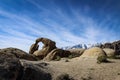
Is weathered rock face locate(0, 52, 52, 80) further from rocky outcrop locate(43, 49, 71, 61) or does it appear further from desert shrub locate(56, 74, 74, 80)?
rocky outcrop locate(43, 49, 71, 61)

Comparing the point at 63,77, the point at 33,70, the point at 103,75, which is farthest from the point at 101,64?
the point at 33,70

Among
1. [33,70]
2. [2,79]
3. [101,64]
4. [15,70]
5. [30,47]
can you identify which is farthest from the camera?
[30,47]

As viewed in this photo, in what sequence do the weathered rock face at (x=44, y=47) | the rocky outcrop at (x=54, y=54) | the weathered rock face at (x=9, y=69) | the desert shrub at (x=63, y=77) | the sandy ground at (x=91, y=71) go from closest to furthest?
the weathered rock face at (x=9, y=69) → the desert shrub at (x=63, y=77) → the sandy ground at (x=91, y=71) → the rocky outcrop at (x=54, y=54) → the weathered rock face at (x=44, y=47)

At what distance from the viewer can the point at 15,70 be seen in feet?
51.6

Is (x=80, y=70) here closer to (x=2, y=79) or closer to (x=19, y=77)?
(x=19, y=77)

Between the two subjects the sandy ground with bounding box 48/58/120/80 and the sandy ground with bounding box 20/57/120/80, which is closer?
the sandy ground with bounding box 20/57/120/80

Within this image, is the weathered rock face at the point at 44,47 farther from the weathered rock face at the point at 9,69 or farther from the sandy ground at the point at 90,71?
the weathered rock face at the point at 9,69

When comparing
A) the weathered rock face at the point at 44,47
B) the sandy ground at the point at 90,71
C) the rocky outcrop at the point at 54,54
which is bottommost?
the sandy ground at the point at 90,71

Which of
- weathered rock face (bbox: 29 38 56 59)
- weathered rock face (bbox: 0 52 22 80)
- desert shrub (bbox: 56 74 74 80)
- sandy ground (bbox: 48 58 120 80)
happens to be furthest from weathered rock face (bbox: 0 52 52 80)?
weathered rock face (bbox: 29 38 56 59)

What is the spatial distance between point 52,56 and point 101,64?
16870 millimetres

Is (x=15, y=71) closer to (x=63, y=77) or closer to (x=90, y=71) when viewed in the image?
(x=63, y=77)

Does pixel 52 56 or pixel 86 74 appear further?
pixel 52 56

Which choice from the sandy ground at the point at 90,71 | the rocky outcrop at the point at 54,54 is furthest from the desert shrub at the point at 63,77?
the rocky outcrop at the point at 54,54

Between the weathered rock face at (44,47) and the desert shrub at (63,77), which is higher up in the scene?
the weathered rock face at (44,47)
